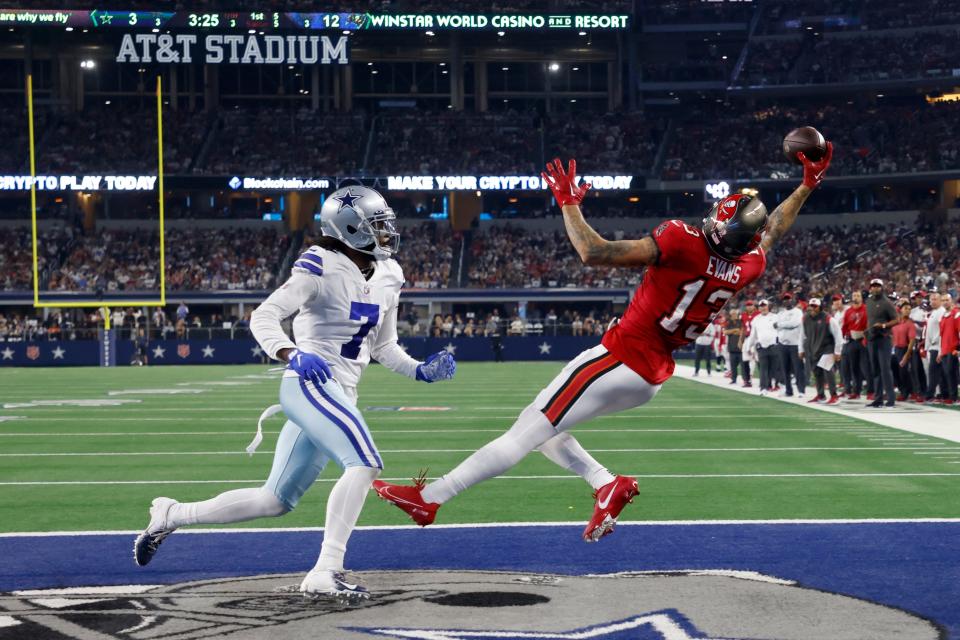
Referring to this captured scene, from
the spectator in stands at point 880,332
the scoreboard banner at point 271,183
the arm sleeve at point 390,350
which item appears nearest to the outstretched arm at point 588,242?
the arm sleeve at point 390,350

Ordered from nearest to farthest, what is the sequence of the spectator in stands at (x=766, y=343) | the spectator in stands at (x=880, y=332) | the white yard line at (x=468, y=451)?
the white yard line at (x=468, y=451) < the spectator in stands at (x=880, y=332) < the spectator in stands at (x=766, y=343)

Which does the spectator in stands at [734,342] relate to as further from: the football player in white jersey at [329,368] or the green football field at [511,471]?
the football player in white jersey at [329,368]

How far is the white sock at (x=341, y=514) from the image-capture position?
18.2 feet

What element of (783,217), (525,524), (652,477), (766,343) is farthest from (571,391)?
(766,343)

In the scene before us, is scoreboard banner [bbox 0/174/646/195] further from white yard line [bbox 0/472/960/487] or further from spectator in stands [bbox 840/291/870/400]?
white yard line [bbox 0/472/960/487]

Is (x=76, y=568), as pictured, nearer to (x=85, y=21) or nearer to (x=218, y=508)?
(x=218, y=508)

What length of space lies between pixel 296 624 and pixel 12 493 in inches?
216

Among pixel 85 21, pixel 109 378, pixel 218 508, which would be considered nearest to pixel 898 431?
pixel 218 508

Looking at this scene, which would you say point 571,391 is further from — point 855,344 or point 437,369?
point 855,344

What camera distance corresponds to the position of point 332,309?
5883 millimetres

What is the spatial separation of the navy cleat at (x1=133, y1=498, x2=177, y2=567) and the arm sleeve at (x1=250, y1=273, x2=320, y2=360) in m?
1.09

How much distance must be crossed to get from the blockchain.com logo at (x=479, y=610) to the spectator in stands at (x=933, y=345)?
13193 millimetres

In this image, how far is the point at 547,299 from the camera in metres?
47.8

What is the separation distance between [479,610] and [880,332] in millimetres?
13607
